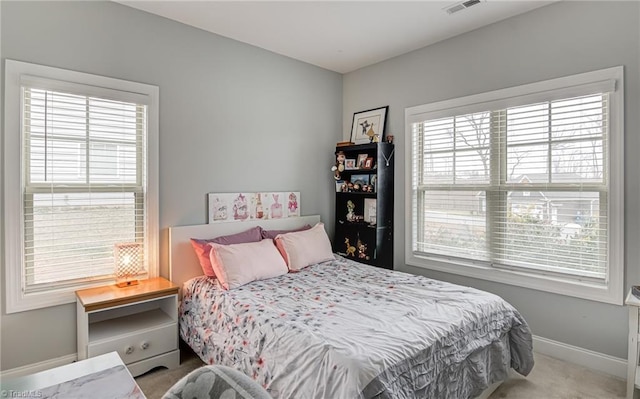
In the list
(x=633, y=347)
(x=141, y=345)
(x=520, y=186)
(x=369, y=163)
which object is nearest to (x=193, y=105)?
(x=369, y=163)

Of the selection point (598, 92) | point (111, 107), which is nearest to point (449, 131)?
point (598, 92)

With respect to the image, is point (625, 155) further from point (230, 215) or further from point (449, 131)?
point (230, 215)

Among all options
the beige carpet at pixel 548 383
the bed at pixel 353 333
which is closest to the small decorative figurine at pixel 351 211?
the bed at pixel 353 333

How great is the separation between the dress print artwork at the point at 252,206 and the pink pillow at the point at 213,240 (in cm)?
18

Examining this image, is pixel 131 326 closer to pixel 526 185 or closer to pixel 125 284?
pixel 125 284

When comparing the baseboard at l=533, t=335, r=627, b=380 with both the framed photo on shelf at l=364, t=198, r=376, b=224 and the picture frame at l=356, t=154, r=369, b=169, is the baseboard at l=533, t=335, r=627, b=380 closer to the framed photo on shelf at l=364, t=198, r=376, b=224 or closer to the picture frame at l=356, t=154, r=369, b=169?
the framed photo on shelf at l=364, t=198, r=376, b=224

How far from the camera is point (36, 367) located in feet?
7.98

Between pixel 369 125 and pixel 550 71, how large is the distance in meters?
1.79

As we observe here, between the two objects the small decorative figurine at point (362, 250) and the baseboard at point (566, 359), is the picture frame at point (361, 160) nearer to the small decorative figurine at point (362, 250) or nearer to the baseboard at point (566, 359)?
the small decorative figurine at point (362, 250)

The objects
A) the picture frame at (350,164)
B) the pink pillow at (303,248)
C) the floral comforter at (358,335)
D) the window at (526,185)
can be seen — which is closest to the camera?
the floral comforter at (358,335)

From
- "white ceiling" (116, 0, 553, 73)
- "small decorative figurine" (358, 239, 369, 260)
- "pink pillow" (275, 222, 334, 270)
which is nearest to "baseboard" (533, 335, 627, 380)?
"small decorative figurine" (358, 239, 369, 260)

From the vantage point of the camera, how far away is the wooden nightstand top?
2.34 metres

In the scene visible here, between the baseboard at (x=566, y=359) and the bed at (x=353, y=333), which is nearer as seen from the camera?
the bed at (x=353, y=333)

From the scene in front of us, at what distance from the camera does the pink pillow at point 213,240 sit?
9.53ft
